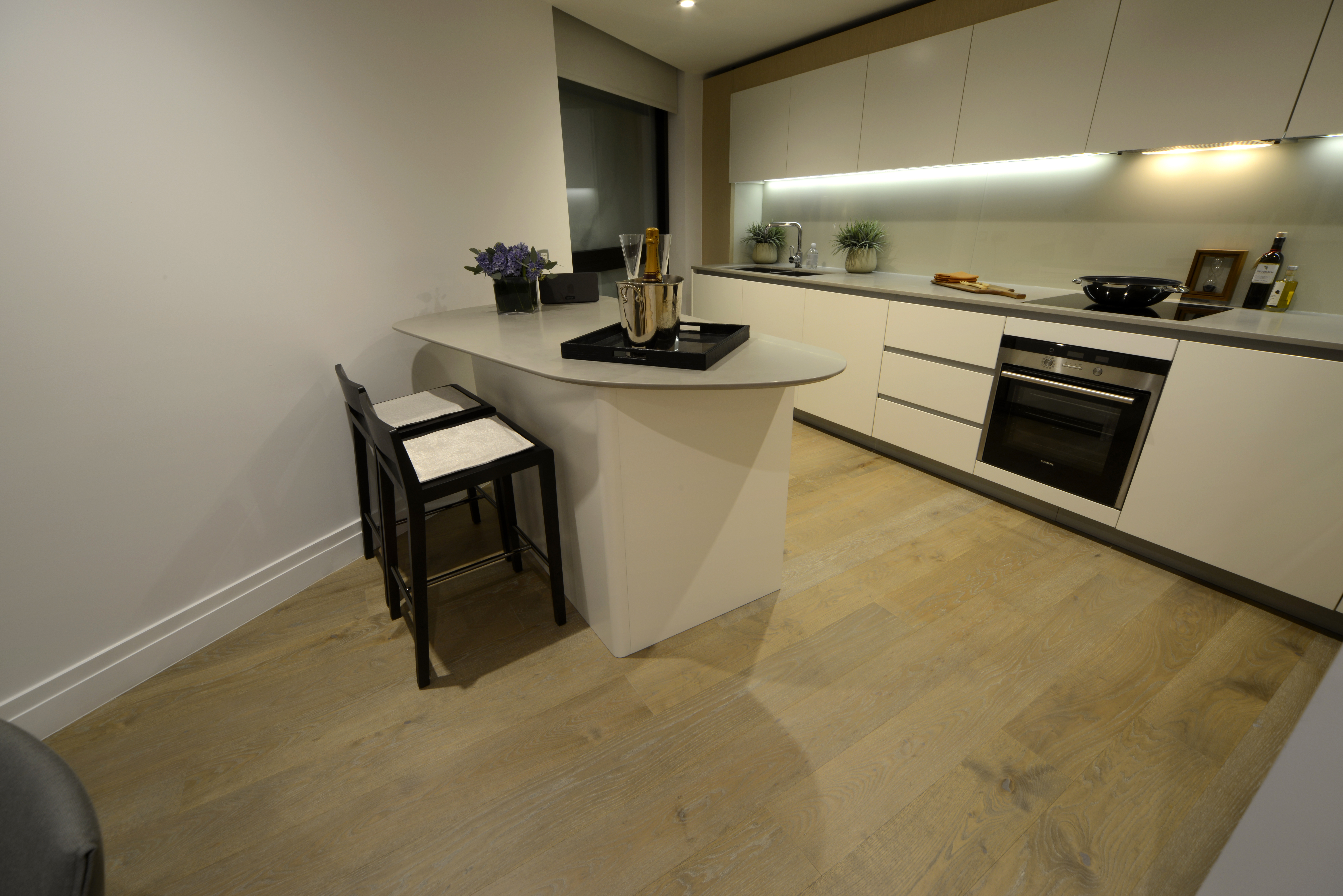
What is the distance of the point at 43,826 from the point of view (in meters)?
0.46

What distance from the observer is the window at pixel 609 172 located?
3525 mm

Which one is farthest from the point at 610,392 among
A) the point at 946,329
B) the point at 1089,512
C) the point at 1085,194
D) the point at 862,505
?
the point at 1085,194

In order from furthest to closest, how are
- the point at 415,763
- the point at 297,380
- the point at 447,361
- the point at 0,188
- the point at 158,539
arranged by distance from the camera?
1. the point at 447,361
2. the point at 297,380
3. the point at 158,539
4. the point at 415,763
5. the point at 0,188

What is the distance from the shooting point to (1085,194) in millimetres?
2711

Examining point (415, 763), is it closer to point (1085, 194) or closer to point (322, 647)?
point (322, 647)

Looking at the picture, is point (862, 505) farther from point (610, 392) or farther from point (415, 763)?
point (415, 763)

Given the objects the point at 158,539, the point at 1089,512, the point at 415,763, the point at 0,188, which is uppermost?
the point at 0,188

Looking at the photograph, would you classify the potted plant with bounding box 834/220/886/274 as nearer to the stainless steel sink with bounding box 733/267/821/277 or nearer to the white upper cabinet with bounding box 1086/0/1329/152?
the stainless steel sink with bounding box 733/267/821/277

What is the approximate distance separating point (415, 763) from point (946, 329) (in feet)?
9.14

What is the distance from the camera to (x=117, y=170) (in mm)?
1520

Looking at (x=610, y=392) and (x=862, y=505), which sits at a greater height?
(x=610, y=392)

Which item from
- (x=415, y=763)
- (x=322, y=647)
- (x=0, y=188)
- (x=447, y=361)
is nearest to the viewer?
(x=0, y=188)

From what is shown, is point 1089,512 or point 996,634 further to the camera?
point 1089,512

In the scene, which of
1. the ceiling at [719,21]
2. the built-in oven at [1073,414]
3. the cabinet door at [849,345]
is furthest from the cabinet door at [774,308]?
the ceiling at [719,21]
